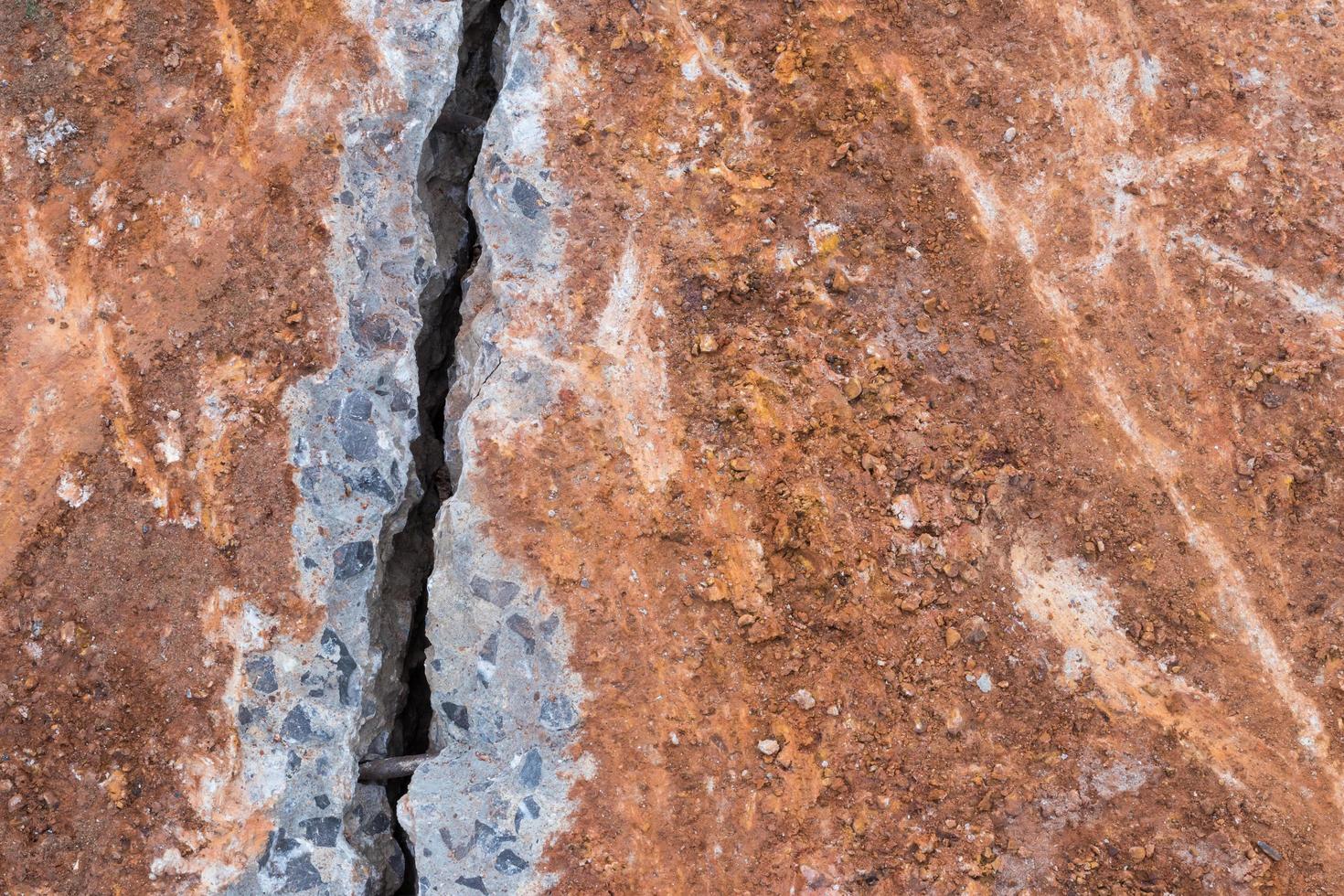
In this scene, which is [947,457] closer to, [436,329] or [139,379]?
[436,329]

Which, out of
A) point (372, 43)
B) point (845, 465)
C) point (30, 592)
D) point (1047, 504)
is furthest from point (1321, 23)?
point (30, 592)

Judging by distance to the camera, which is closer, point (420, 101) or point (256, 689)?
point (256, 689)

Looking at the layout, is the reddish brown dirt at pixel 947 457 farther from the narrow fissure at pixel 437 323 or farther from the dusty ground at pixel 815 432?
the narrow fissure at pixel 437 323

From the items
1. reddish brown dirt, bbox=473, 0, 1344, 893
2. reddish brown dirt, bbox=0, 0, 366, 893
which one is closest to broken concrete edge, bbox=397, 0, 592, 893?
reddish brown dirt, bbox=473, 0, 1344, 893

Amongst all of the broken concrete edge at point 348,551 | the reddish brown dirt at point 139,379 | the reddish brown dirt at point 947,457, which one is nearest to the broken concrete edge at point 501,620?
the reddish brown dirt at point 947,457

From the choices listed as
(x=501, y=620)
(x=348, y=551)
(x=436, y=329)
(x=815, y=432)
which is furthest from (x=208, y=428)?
(x=815, y=432)

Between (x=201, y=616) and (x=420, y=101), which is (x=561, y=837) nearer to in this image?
(x=201, y=616)

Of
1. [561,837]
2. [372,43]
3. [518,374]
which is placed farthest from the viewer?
[372,43]
